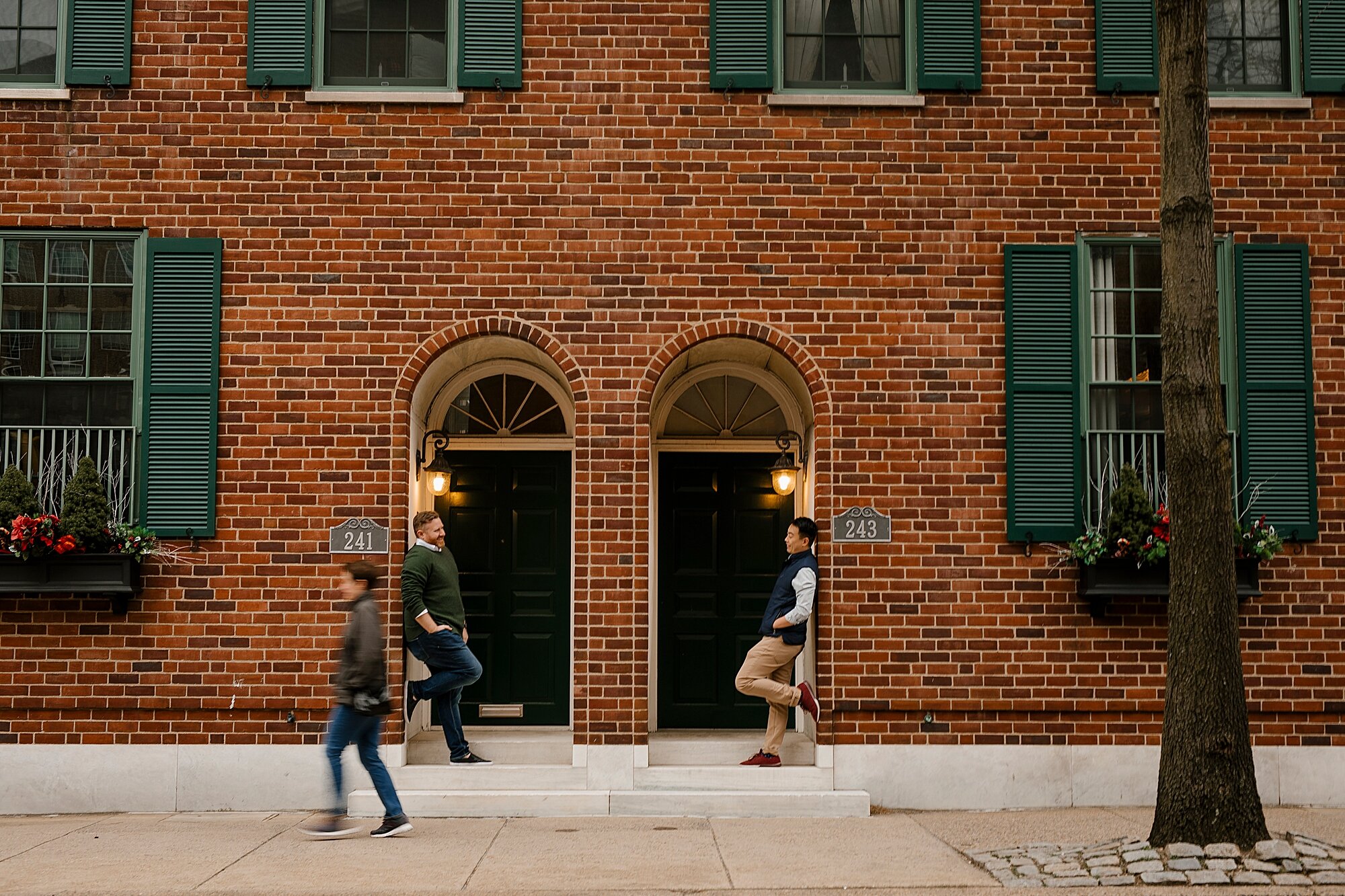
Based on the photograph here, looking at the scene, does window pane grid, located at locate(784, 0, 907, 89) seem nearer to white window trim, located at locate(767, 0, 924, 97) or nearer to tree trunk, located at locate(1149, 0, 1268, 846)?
white window trim, located at locate(767, 0, 924, 97)

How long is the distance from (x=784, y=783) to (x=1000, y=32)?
18.4 ft

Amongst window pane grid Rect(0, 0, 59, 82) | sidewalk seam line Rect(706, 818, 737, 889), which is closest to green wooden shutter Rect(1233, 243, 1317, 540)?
sidewalk seam line Rect(706, 818, 737, 889)

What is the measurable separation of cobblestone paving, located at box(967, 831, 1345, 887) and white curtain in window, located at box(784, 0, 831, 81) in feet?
18.6

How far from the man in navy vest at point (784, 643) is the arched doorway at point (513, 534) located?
1.98 m

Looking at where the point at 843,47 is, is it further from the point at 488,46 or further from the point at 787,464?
the point at 787,464

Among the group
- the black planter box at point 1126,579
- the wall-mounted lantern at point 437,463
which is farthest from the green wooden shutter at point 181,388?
the black planter box at point 1126,579

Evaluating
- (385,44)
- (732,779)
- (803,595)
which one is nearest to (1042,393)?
(803,595)

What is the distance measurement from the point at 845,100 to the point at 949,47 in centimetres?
86

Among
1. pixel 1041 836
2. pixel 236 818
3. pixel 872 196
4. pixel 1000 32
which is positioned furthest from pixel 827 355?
pixel 236 818

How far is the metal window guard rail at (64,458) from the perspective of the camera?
901cm

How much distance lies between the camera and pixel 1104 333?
9.35 meters

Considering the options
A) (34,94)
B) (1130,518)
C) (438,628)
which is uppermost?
(34,94)

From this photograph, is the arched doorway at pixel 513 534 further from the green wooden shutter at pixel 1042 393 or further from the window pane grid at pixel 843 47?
the green wooden shutter at pixel 1042 393

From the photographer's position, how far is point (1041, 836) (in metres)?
7.79
